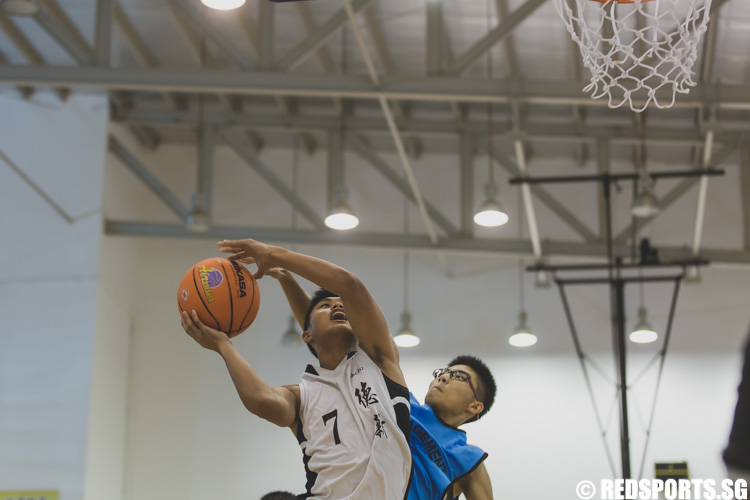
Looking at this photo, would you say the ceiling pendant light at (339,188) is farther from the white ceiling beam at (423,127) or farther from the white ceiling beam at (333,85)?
the white ceiling beam at (333,85)

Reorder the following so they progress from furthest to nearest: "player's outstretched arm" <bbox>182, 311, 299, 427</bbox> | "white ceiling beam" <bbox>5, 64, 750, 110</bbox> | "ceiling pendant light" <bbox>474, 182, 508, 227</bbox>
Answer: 1. "ceiling pendant light" <bbox>474, 182, 508, 227</bbox>
2. "white ceiling beam" <bbox>5, 64, 750, 110</bbox>
3. "player's outstretched arm" <bbox>182, 311, 299, 427</bbox>

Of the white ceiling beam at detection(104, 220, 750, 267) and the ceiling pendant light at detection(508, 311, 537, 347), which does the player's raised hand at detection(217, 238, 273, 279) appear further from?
the ceiling pendant light at detection(508, 311, 537, 347)

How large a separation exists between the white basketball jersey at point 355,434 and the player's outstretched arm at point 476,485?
0.53 m

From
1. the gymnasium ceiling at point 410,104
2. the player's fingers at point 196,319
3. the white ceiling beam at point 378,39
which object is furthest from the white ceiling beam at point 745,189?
the player's fingers at point 196,319

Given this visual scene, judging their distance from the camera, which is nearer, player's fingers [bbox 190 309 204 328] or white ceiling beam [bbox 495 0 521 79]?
player's fingers [bbox 190 309 204 328]

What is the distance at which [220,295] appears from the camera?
3494 mm

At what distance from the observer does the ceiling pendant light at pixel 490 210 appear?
9.45 m

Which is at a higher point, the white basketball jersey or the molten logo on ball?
the molten logo on ball

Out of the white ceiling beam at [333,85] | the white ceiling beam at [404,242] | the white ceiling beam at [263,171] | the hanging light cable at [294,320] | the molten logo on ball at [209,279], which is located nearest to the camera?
the molten logo on ball at [209,279]

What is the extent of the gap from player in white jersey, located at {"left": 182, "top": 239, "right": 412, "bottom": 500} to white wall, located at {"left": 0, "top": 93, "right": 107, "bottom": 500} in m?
8.07

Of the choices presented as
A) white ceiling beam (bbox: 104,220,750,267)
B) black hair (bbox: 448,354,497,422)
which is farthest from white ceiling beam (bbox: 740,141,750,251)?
black hair (bbox: 448,354,497,422)

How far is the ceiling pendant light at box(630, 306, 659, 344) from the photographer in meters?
11.6

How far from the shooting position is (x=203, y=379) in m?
12.7

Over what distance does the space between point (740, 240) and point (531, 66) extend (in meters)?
3.95
